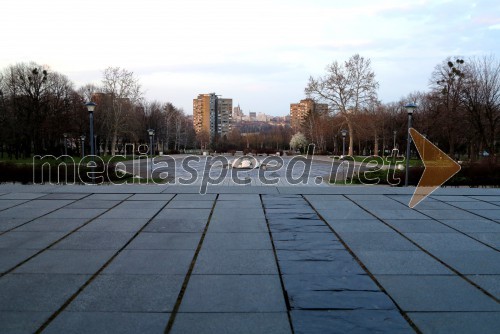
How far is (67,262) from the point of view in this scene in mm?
4996

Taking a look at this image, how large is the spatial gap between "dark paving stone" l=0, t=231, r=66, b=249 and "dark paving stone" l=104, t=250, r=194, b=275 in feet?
4.59

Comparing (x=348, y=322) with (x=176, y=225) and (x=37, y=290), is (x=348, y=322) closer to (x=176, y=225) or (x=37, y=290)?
(x=37, y=290)

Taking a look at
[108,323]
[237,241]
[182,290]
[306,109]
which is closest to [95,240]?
[237,241]

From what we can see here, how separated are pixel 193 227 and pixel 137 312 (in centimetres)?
338

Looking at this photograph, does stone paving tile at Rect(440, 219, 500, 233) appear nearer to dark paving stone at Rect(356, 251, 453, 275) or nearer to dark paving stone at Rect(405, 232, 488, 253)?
dark paving stone at Rect(405, 232, 488, 253)

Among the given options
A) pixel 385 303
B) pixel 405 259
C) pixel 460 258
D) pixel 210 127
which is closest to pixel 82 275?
pixel 385 303

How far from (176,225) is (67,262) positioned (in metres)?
2.34

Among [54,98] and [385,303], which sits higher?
[54,98]

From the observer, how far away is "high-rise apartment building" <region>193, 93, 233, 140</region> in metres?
123

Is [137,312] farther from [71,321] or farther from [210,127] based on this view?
[210,127]

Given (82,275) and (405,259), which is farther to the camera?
(405,259)

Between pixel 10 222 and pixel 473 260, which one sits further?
pixel 10 222

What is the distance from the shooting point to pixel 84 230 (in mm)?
6684

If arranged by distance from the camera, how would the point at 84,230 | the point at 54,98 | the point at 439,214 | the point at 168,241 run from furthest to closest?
1. the point at 54,98
2. the point at 439,214
3. the point at 84,230
4. the point at 168,241
